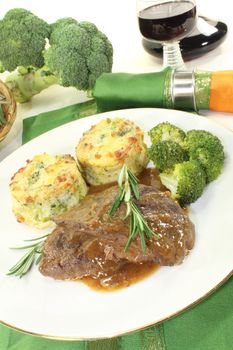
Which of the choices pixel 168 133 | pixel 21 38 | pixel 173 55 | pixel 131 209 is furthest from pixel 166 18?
pixel 131 209

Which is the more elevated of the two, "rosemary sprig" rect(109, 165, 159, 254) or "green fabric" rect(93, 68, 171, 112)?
"rosemary sprig" rect(109, 165, 159, 254)

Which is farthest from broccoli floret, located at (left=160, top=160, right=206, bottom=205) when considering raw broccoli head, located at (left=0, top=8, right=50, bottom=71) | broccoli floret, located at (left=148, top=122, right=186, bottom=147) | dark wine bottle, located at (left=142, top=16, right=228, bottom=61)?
raw broccoli head, located at (left=0, top=8, right=50, bottom=71)

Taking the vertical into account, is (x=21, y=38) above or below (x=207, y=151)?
above

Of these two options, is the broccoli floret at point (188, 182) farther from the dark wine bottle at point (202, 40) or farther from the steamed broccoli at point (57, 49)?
the dark wine bottle at point (202, 40)

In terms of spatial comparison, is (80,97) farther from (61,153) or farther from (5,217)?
(5,217)

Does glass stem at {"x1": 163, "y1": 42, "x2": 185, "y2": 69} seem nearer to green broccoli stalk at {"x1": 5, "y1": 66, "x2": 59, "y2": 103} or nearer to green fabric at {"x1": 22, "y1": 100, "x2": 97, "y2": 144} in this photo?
green fabric at {"x1": 22, "y1": 100, "x2": 97, "y2": 144}

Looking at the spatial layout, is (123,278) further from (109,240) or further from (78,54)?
(78,54)
